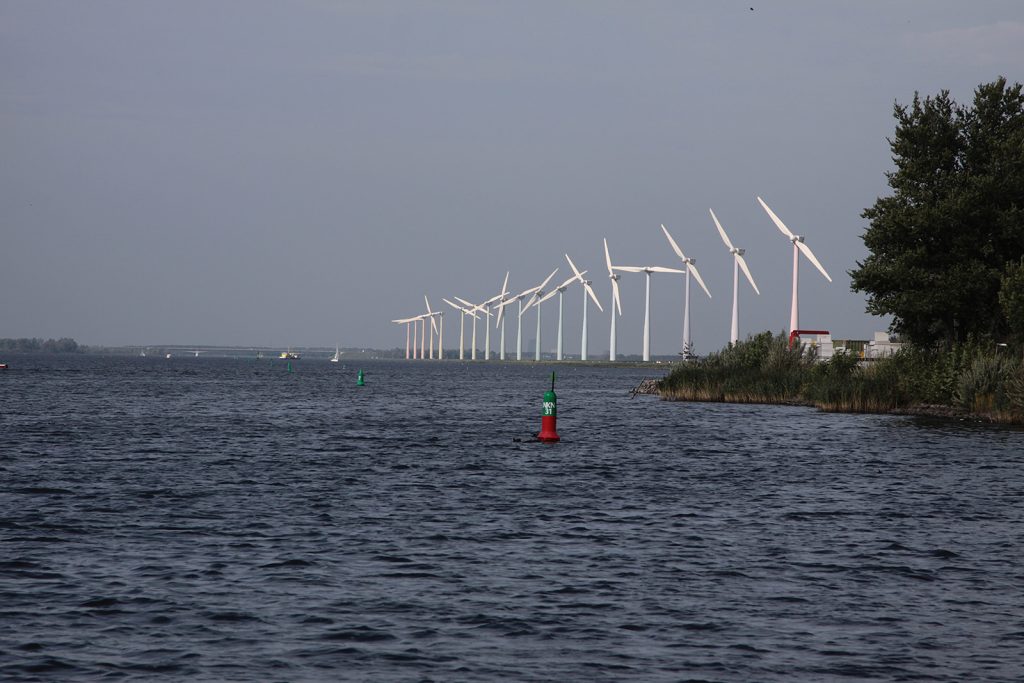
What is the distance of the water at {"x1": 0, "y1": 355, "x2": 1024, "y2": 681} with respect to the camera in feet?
48.7

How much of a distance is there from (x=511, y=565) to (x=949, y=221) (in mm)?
58030

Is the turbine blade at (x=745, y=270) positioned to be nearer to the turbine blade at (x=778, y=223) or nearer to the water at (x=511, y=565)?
the turbine blade at (x=778, y=223)

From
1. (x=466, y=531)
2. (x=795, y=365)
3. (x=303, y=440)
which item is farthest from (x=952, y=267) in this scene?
(x=466, y=531)

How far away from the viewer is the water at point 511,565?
14.8m

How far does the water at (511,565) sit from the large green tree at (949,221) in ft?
93.6

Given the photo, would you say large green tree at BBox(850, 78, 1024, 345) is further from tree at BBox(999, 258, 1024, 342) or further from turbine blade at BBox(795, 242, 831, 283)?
turbine blade at BBox(795, 242, 831, 283)

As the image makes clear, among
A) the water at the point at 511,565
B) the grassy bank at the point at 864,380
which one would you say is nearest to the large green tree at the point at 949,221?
the grassy bank at the point at 864,380

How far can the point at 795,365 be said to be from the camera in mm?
92688

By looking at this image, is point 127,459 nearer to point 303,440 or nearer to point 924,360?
point 303,440

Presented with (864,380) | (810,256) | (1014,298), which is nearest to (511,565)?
(1014,298)

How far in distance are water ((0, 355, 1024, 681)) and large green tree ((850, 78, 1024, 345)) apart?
28529 millimetres

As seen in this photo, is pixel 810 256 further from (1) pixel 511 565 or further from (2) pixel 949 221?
(1) pixel 511 565

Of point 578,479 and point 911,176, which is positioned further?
point 911,176

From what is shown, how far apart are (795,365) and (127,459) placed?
199 ft
